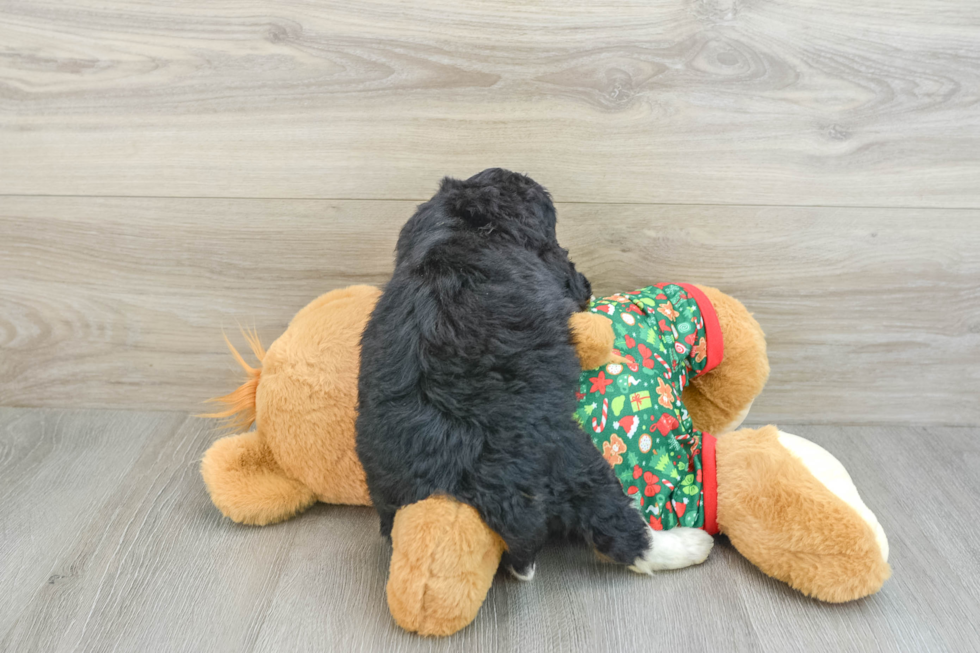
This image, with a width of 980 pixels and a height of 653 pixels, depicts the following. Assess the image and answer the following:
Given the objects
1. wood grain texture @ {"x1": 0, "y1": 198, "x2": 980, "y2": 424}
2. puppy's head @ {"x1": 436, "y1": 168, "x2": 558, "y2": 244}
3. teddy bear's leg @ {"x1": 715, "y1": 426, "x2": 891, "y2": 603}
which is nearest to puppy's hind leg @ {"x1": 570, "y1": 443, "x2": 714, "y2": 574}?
teddy bear's leg @ {"x1": 715, "y1": 426, "x2": 891, "y2": 603}

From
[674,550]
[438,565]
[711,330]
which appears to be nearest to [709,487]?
[674,550]

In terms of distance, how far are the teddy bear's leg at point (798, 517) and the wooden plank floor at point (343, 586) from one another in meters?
0.04

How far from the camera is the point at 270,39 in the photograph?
0.87 metres

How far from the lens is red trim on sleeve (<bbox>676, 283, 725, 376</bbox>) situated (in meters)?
0.83

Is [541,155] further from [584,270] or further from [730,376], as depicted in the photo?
[730,376]

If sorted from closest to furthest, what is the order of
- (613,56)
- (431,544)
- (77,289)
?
(431,544)
(613,56)
(77,289)

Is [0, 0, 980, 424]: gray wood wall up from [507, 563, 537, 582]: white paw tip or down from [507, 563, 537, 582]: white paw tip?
up

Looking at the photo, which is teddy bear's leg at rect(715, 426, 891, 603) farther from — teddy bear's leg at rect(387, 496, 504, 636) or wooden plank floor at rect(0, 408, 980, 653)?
teddy bear's leg at rect(387, 496, 504, 636)

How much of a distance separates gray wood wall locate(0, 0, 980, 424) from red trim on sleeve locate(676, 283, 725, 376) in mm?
117

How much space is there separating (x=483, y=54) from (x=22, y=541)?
2.69 feet

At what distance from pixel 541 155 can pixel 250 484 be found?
0.55 m

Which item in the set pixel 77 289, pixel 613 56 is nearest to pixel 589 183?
pixel 613 56

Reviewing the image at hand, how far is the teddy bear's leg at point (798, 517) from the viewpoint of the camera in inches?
26.5

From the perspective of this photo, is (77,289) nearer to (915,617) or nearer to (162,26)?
(162,26)
